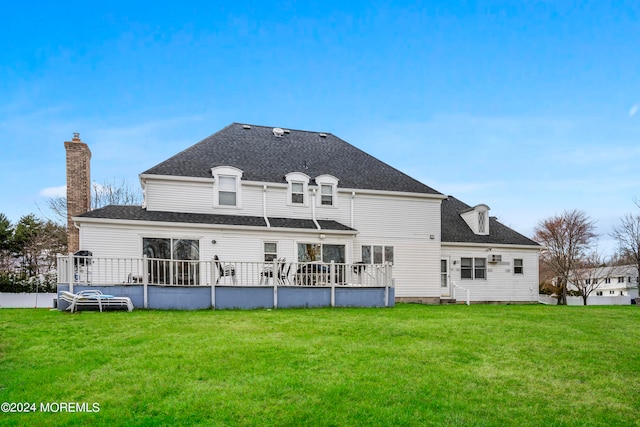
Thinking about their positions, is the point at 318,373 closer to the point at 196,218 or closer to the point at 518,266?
the point at 196,218

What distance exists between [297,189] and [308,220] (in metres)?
1.48

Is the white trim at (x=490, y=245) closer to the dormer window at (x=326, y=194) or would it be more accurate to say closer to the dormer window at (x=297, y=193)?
the dormer window at (x=326, y=194)

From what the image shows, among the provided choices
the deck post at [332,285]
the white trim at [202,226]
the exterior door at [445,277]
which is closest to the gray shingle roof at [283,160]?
the white trim at [202,226]

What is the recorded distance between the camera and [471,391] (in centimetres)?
518

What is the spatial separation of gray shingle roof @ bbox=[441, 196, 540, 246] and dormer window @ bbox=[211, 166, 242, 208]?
33.3 ft

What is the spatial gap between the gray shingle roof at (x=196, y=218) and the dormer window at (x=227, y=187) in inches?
27.1

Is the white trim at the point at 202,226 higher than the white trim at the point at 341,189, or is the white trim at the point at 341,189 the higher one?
the white trim at the point at 341,189

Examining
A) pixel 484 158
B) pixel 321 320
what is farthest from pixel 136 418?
pixel 484 158

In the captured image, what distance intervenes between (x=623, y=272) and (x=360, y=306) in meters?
47.8

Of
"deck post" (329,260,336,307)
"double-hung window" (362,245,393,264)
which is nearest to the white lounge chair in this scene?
"deck post" (329,260,336,307)

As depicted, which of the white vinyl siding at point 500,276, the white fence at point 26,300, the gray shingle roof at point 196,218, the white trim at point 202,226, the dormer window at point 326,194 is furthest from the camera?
the white vinyl siding at point 500,276

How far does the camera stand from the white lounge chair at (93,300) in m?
11.2

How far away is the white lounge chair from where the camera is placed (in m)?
11.2

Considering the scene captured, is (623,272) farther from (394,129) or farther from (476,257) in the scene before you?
(394,129)
